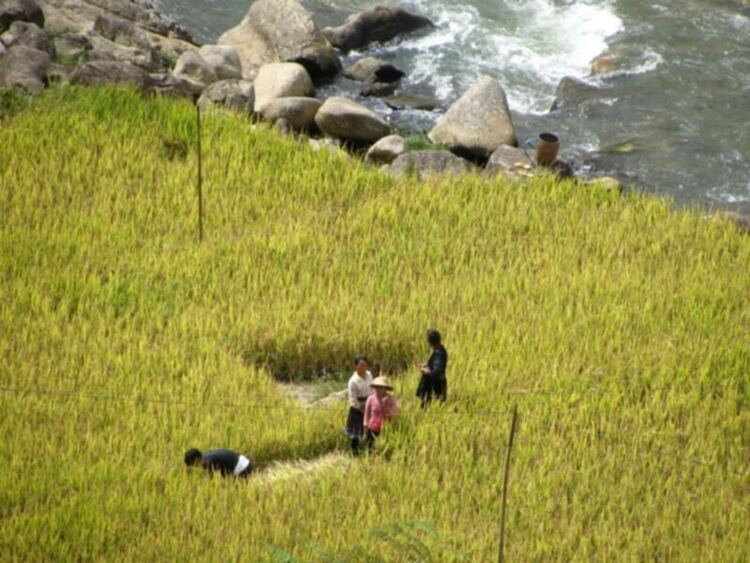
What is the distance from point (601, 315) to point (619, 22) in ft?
37.1

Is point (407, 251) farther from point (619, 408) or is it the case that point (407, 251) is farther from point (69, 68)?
point (69, 68)

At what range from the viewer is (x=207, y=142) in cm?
1797

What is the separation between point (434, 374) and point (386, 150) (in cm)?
703

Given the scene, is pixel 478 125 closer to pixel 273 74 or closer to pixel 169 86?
pixel 273 74

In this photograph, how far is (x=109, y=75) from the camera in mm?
19094

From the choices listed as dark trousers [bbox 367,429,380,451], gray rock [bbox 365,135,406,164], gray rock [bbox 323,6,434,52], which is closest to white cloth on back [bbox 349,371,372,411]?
dark trousers [bbox 367,429,380,451]

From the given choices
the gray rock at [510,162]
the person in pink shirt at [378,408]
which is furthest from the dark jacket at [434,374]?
the gray rock at [510,162]

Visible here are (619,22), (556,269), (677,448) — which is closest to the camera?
(677,448)

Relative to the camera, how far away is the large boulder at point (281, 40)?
22703 mm

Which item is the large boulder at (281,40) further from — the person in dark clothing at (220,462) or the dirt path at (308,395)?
the person in dark clothing at (220,462)

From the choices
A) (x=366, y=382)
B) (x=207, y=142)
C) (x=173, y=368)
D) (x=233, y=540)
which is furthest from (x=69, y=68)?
(x=233, y=540)

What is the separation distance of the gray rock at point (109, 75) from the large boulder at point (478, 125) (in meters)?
4.03

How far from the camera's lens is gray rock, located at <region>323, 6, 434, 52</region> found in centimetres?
2420

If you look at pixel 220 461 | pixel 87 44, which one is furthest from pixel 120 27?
pixel 220 461
